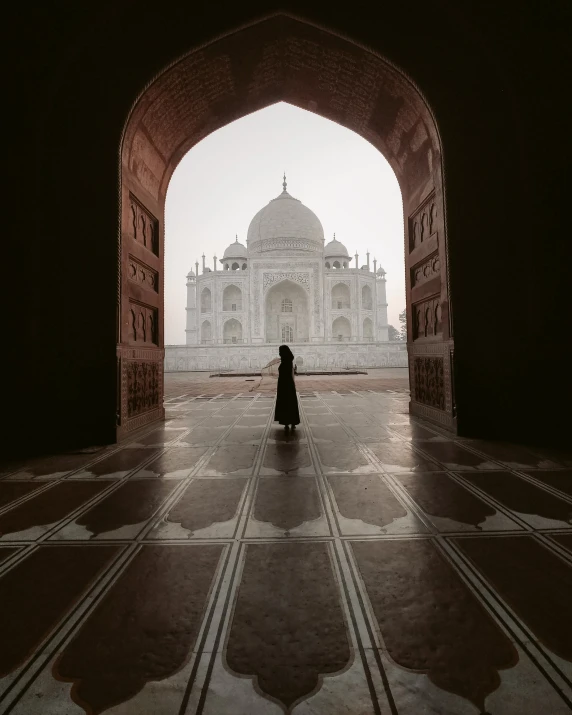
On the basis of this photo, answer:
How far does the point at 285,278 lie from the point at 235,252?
23.5ft

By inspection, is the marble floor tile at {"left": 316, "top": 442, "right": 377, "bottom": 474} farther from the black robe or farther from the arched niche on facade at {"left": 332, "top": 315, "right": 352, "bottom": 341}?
the arched niche on facade at {"left": 332, "top": 315, "right": 352, "bottom": 341}

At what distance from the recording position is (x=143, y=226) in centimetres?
372

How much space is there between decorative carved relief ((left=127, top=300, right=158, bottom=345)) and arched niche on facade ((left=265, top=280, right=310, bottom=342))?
22659 millimetres

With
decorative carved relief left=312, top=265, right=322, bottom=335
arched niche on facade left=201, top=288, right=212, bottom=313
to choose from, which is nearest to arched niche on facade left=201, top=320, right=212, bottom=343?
arched niche on facade left=201, top=288, right=212, bottom=313

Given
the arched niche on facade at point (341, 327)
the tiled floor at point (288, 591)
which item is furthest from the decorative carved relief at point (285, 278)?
the tiled floor at point (288, 591)

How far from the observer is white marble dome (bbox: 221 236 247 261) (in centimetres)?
3005

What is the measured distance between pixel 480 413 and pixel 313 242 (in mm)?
25242

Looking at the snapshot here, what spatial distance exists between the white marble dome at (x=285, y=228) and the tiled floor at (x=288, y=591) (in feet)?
83.4

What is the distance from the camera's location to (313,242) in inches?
1054

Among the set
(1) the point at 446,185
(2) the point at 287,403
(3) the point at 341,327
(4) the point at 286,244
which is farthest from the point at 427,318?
(3) the point at 341,327

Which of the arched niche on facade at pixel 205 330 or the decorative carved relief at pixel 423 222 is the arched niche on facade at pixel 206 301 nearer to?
the arched niche on facade at pixel 205 330

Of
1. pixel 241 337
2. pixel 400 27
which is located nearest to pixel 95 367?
pixel 400 27

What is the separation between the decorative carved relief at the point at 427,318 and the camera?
3.53 metres

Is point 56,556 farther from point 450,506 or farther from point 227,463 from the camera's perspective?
point 450,506
